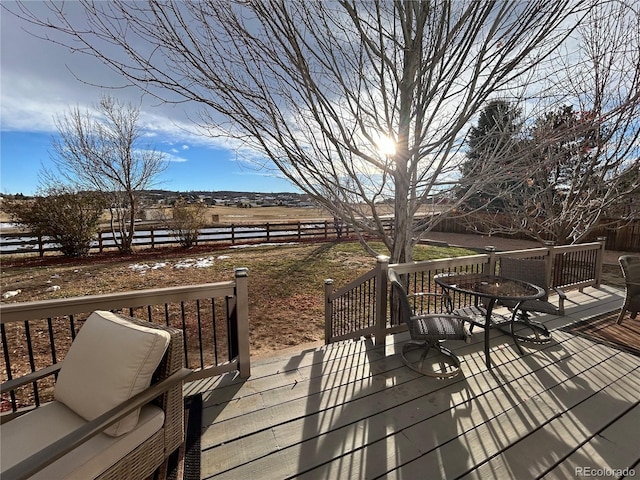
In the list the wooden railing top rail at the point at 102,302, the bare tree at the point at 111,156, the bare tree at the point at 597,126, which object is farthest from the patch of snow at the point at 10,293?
the bare tree at the point at 597,126

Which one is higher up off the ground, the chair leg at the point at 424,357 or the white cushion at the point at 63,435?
the white cushion at the point at 63,435

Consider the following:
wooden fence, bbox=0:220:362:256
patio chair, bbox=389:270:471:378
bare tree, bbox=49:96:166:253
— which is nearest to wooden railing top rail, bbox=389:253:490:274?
patio chair, bbox=389:270:471:378

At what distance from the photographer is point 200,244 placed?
11195 millimetres

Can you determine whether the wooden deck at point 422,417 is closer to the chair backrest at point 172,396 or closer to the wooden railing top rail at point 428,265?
the chair backrest at point 172,396

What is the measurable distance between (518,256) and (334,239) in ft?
30.7

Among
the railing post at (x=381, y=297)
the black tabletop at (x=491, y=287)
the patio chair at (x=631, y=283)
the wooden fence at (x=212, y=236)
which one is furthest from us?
the wooden fence at (x=212, y=236)

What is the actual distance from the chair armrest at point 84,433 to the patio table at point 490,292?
241 centimetres

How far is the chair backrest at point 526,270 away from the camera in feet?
10.9

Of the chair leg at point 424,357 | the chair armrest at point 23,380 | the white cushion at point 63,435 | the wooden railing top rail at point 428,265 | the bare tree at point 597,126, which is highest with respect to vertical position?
the bare tree at point 597,126

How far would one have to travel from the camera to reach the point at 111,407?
1.38 meters

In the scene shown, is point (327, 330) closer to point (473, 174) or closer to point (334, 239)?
point (473, 174)

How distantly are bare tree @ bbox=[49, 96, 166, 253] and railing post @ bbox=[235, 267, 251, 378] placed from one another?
9384mm

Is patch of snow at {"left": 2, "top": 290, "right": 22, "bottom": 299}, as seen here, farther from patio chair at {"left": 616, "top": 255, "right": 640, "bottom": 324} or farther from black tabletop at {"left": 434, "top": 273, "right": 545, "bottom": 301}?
patio chair at {"left": 616, "top": 255, "right": 640, "bottom": 324}

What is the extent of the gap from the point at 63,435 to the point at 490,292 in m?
3.16
